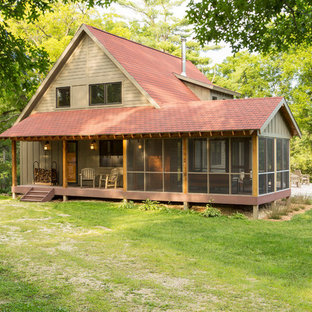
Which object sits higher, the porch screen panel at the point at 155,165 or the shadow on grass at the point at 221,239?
the porch screen panel at the point at 155,165

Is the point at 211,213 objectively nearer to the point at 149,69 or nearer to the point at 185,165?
the point at 185,165

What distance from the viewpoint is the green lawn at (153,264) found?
20.3ft

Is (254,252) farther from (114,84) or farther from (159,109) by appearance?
(114,84)

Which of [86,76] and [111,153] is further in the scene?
[86,76]

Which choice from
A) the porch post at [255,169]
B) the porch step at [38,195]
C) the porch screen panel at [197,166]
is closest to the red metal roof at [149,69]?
the porch screen panel at [197,166]

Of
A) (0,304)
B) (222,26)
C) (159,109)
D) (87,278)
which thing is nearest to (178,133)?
(159,109)

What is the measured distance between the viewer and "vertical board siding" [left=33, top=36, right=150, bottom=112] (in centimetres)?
1925

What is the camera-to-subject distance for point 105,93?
19.9 metres

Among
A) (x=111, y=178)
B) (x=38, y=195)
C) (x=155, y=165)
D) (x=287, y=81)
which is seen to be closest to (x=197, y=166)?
(x=155, y=165)

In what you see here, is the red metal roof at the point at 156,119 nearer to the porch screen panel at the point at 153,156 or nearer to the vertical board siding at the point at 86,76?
the vertical board siding at the point at 86,76

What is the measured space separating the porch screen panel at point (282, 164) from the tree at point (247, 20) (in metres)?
7.93

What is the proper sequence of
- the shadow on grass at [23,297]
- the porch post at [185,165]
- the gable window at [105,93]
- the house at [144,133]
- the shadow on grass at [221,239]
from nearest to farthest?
the shadow on grass at [23,297], the shadow on grass at [221,239], the house at [144,133], the porch post at [185,165], the gable window at [105,93]

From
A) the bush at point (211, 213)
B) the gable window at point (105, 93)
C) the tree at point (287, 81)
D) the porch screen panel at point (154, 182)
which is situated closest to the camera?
the bush at point (211, 213)

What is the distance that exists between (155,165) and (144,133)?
5.27 feet
